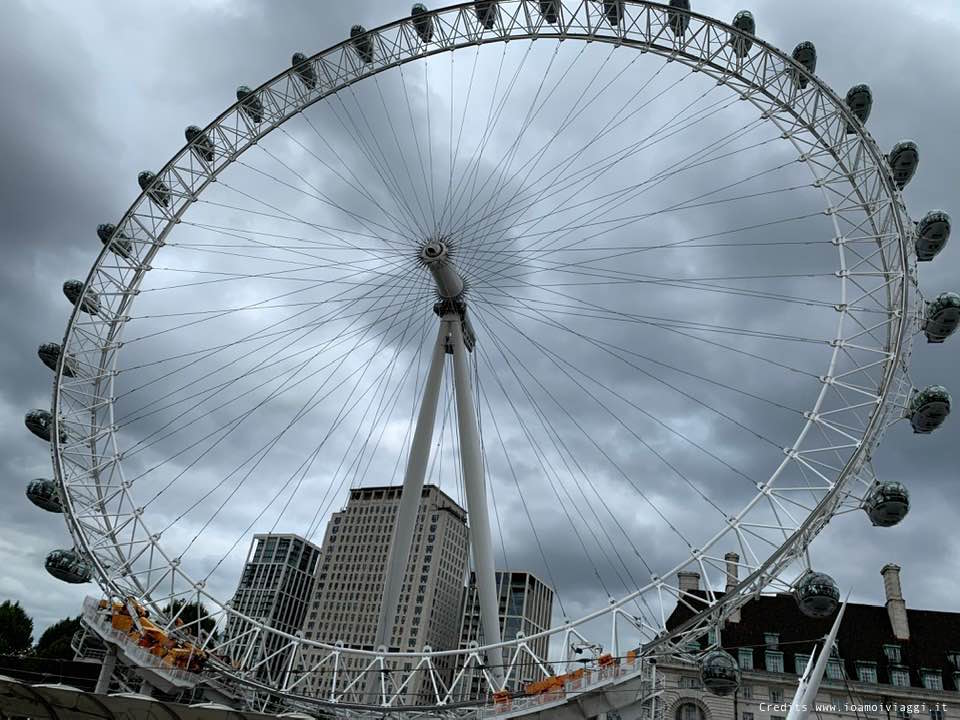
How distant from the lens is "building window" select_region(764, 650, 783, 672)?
52812 mm

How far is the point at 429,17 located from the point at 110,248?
786 inches

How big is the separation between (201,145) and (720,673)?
34.2 m

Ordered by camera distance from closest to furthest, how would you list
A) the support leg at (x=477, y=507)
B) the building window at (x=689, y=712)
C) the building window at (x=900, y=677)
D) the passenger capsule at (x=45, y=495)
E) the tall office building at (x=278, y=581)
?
the support leg at (x=477, y=507) → the passenger capsule at (x=45, y=495) → the building window at (x=689, y=712) → the building window at (x=900, y=677) → the tall office building at (x=278, y=581)

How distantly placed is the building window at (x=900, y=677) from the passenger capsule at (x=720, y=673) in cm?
3543

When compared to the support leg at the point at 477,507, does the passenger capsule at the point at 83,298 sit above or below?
above

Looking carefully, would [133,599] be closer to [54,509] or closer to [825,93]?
[54,509]

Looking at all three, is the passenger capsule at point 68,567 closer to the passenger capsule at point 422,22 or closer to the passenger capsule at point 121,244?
the passenger capsule at point 121,244

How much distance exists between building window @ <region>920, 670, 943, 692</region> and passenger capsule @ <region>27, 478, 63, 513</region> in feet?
172

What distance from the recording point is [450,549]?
163 m

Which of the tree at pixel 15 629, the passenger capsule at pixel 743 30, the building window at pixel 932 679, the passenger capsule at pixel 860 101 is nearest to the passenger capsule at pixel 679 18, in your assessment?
the passenger capsule at pixel 743 30

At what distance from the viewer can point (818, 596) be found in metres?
24.2

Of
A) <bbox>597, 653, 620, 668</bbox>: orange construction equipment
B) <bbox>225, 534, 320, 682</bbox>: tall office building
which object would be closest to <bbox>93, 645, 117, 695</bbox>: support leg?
<bbox>597, 653, 620, 668</bbox>: orange construction equipment

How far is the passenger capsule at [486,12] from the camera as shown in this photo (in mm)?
37125

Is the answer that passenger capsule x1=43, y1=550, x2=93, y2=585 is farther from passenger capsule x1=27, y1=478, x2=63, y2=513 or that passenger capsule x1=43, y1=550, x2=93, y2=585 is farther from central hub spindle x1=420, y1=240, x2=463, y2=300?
central hub spindle x1=420, y1=240, x2=463, y2=300
